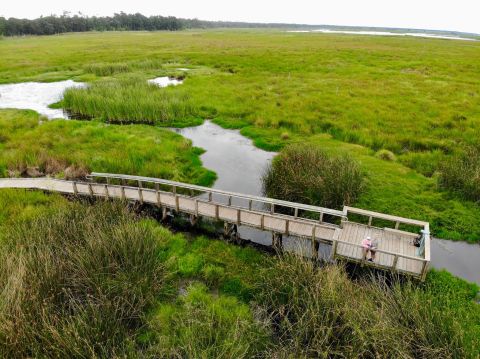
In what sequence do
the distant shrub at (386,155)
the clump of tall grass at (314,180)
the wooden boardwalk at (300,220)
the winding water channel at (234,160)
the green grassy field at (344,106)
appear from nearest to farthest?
the wooden boardwalk at (300,220), the winding water channel at (234,160), the clump of tall grass at (314,180), the green grassy field at (344,106), the distant shrub at (386,155)

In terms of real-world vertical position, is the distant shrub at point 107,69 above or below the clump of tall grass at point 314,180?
above

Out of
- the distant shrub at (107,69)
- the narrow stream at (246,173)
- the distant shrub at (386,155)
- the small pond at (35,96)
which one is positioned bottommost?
the narrow stream at (246,173)

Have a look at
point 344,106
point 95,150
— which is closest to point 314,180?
point 95,150

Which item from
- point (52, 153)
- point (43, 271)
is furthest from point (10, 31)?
point (43, 271)

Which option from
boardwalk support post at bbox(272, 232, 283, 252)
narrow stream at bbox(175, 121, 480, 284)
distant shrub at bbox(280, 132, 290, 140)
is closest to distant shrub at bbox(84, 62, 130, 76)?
narrow stream at bbox(175, 121, 480, 284)

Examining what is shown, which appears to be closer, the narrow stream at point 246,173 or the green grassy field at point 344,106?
the narrow stream at point 246,173

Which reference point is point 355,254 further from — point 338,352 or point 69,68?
point 69,68

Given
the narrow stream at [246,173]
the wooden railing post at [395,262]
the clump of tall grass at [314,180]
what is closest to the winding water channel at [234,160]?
the narrow stream at [246,173]

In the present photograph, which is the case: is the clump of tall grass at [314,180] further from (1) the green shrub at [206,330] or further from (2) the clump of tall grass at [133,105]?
(2) the clump of tall grass at [133,105]
